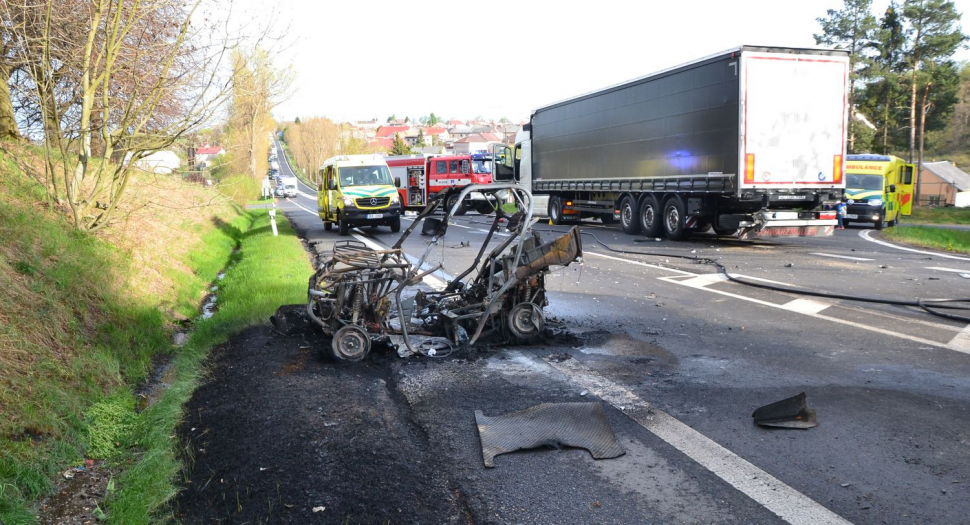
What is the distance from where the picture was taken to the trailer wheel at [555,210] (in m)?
26.9

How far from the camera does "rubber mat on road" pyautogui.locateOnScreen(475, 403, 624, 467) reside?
4.57 meters

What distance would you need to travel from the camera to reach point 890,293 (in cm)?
975

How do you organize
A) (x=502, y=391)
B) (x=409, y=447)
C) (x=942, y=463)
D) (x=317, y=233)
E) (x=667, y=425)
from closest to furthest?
(x=942, y=463)
(x=409, y=447)
(x=667, y=425)
(x=502, y=391)
(x=317, y=233)

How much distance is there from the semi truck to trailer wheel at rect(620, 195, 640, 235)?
0.10ft

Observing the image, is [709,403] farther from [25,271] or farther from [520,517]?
[25,271]

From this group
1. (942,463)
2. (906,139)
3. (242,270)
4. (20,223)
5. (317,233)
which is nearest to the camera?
(942,463)

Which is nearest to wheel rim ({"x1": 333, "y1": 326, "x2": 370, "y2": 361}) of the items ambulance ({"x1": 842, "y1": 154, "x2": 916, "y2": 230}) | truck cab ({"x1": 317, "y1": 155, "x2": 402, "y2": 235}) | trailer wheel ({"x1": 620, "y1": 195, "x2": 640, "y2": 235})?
trailer wheel ({"x1": 620, "y1": 195, "x2": 640, "y2": 235})

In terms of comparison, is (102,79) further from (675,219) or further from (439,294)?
(675,219)

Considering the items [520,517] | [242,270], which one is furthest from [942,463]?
[242,270]

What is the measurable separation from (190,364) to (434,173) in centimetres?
3181

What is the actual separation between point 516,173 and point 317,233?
9.30m

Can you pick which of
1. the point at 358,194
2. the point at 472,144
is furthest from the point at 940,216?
the point at 472,144

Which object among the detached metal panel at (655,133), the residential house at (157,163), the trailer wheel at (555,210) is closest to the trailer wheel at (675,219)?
the detached metal panel at (655,133)

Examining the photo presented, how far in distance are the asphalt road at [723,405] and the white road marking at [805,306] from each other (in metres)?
0.05
